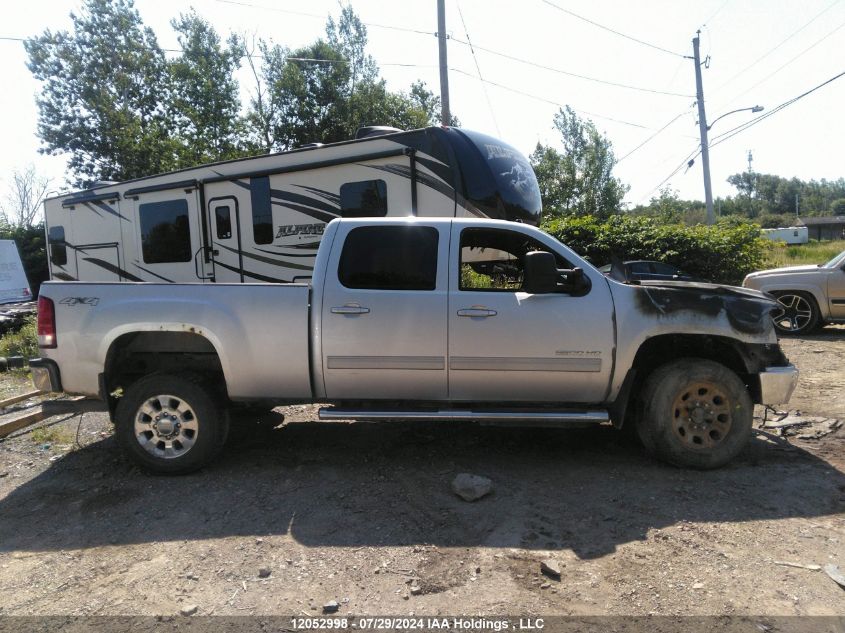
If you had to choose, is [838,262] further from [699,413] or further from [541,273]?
[541,273]

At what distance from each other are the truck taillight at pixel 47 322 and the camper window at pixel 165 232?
5493 mm

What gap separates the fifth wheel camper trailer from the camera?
25.4 feet

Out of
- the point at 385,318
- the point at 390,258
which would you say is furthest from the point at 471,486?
the point at 390,258

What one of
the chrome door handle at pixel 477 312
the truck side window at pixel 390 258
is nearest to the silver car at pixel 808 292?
the chrome door handle at pixel 477 312

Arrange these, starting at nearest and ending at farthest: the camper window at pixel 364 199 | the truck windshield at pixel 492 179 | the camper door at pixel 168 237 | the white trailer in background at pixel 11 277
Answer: the truck windshield at pixel 492 179, the camper window at pixel 364 199, the camper door at pixel 168 237, the white trailer in background at pixel 11 277

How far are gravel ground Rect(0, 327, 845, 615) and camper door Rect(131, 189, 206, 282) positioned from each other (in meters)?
5.11

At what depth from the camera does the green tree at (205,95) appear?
27172 mm

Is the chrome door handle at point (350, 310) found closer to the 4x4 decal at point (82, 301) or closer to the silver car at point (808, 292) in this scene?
the 4x4 decal at point (82, 301)

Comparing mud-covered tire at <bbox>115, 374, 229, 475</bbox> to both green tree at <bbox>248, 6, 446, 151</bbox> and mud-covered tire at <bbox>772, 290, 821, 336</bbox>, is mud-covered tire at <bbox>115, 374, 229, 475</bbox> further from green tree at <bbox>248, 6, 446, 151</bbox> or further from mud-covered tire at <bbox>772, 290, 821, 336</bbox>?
green tree at <bbox>248, 6, 446, 151</bbox>

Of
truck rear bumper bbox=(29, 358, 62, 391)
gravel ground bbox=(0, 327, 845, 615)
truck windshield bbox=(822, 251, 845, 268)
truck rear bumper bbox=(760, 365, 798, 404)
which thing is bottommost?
gravel ground bbox=(0, 327, 845, 615)

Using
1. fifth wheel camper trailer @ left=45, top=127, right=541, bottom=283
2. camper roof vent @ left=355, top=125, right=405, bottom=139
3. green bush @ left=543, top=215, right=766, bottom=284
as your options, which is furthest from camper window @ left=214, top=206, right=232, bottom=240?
green bush @ left=543, top=215, right=766, bottom=284

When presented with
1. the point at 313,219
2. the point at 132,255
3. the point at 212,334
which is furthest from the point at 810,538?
the point at 132,255

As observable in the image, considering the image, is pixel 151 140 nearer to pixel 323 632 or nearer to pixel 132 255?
pixel 132 255

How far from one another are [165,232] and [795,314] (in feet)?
37.0
